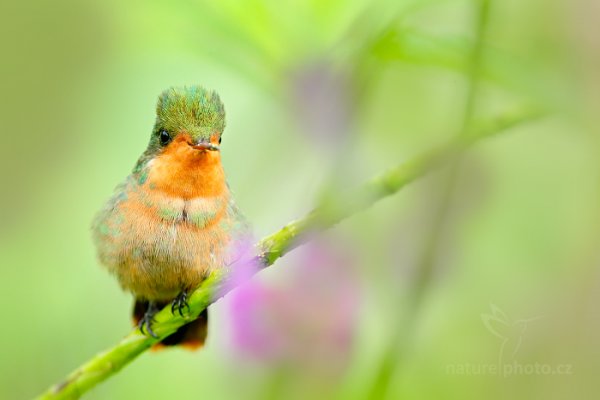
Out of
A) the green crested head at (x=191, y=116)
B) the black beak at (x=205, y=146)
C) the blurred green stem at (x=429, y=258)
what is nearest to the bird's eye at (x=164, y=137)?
the green crested head at (x=191, y=116)

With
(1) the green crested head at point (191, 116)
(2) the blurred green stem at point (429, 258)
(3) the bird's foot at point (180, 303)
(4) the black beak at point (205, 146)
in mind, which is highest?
(1) the green crested head at point (191, 116)

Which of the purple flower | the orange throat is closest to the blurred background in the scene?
the purple flower

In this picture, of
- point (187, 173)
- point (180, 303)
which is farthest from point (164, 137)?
point (180, 303)

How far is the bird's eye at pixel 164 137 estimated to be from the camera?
1.27m

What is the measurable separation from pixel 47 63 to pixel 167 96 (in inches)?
87.0

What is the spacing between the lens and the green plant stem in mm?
906

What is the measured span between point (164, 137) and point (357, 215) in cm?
49

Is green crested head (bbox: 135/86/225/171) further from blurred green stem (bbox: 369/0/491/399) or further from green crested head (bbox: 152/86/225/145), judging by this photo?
blurred green stem (bbox: 369/0/491/399)

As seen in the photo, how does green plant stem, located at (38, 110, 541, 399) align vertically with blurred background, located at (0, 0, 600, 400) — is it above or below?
below

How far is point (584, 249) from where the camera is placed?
1.61m

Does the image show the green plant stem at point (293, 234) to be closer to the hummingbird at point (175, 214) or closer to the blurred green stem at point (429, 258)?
the blurred green stem at point (429, 258)

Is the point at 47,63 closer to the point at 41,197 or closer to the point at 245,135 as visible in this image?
the point at 41,197

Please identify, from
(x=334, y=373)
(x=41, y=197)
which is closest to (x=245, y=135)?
(x=334, y=373)

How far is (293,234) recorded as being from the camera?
3.02 ft
